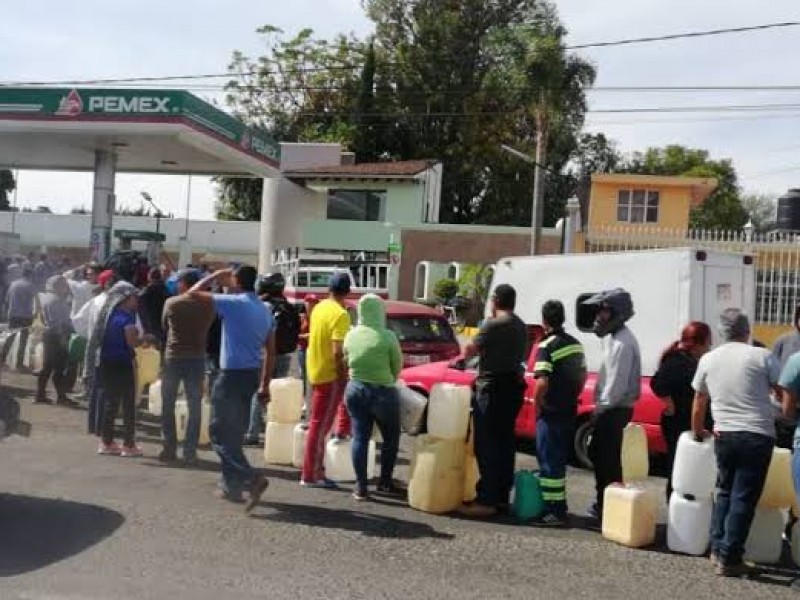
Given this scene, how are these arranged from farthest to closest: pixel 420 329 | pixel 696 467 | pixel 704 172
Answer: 1. pixel 704 172
2. pixel 420 329
3. pixel 696 467

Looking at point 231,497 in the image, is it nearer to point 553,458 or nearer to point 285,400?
point 285,400

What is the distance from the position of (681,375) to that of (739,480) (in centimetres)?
131

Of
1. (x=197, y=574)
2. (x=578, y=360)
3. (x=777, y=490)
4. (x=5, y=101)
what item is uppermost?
(x=5, y=101)

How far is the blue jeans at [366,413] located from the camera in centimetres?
808

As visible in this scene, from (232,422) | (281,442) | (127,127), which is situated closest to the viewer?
(232,422)

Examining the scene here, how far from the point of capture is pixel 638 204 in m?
40.1

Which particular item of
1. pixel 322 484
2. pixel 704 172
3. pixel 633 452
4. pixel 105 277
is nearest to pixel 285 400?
pixel 322 484

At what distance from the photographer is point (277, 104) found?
5394cm

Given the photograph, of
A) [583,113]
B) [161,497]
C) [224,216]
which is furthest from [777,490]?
[224,216]

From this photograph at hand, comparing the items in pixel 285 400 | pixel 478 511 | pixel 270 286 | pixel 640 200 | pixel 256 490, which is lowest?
pixel 478 511

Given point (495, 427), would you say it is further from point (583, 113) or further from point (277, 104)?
point (277, 104)

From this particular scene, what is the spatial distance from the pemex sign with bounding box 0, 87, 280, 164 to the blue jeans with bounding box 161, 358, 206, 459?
12.9m

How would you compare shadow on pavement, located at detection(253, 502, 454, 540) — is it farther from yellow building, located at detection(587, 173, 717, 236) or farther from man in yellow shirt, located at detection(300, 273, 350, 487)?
yellow building, located at detection(587, 173, 717, 236)

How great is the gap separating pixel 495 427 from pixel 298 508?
166 cm
